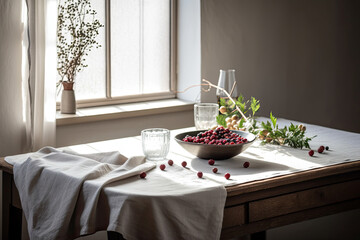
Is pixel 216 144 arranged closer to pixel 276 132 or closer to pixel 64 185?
pixel 276 132

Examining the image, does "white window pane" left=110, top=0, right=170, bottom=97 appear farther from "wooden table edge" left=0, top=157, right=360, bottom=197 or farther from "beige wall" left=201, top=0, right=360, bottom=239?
"wooden table edge" left=0, top=157, right=360, bottom=197

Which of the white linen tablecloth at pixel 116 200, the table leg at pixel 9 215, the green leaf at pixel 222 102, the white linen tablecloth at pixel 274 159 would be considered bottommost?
the table leg at pixel 9 215

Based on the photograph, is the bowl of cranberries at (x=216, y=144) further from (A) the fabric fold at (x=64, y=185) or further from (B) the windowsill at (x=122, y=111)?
(B) the windowsill at (x=122, y=111)

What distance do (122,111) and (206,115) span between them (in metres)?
0.79

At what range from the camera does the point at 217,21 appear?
3.61 metres

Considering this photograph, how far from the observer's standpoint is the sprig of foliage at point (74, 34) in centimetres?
312

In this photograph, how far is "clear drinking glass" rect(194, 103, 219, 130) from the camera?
2.64 meters

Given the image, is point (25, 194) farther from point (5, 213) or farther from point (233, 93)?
point (233, 93)

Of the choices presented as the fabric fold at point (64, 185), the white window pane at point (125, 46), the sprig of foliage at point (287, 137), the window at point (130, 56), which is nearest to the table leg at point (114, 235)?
the fabric fold at point (64, 185)

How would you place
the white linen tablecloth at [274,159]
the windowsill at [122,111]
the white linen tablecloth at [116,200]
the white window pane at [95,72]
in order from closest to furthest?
the white linen tablecloth at [116,200], the white linen tablecloth at [274,159], the windowsill at [122,111], the white window pane at [95,72]

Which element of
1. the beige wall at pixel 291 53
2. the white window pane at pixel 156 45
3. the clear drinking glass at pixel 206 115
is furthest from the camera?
the beige wall at pixel 291 53

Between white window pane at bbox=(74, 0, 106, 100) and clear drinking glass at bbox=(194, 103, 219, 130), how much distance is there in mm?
953

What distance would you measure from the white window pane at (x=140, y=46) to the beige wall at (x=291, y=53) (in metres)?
0.28

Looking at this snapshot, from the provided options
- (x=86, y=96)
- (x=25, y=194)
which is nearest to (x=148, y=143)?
(x=25, y=194)
